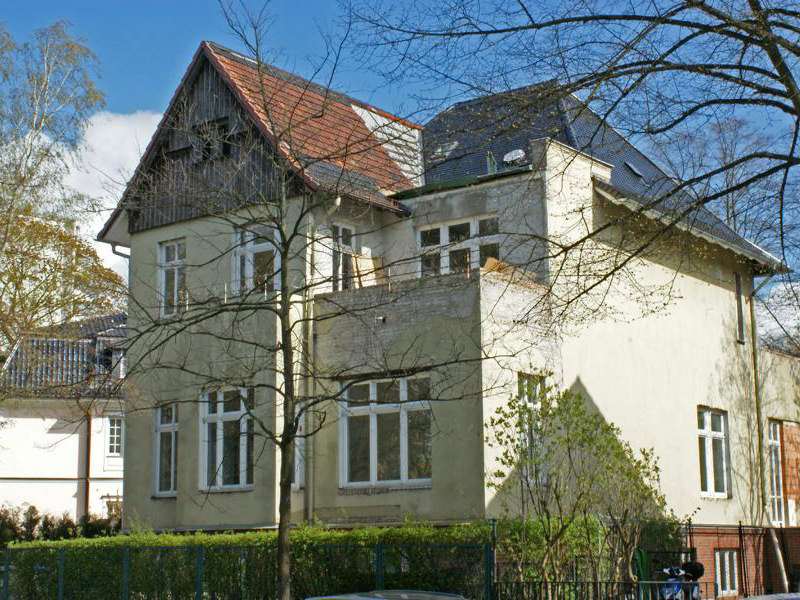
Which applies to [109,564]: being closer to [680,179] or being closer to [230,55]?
[230,55]

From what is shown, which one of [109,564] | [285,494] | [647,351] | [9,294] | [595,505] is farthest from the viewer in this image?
[9,294]

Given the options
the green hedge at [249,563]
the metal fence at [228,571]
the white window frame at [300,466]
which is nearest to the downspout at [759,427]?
the white window frame at [300,466]

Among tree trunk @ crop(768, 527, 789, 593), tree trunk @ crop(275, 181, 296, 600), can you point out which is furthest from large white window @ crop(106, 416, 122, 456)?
tree trunk @ crop(275, 181, 296, 600)

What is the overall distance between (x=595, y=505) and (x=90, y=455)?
34.1 meters

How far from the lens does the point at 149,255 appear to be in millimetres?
25234

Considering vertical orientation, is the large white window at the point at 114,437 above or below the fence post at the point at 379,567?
above

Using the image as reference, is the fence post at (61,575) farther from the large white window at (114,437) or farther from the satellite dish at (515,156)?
the large white window at (114,437)

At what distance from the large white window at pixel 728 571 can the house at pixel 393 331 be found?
7 centimetres

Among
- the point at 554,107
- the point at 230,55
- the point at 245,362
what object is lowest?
the point at 245,362

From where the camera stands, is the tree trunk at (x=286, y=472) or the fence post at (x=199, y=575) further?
the fence post at (x=199, y=575)

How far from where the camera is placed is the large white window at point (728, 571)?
23.6 m

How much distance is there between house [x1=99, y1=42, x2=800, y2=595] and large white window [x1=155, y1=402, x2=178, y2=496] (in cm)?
5

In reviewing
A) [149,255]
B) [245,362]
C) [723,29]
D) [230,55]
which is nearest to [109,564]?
[245,362]

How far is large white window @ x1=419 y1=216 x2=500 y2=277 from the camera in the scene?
22156 mm
